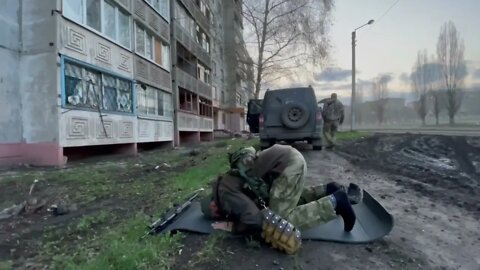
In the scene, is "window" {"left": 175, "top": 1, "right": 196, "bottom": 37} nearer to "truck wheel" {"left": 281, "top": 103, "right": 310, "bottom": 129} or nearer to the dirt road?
"truck wheel" {"left": 281, "top": 103, "right": 310, "bottom": 129}

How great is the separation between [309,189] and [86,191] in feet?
14.4

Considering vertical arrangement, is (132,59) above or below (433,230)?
above

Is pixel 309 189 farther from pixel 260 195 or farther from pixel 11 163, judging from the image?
pixel 11 163

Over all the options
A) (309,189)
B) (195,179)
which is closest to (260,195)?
(309,189)

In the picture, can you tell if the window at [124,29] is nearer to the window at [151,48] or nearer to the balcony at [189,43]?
the window at [151,48]

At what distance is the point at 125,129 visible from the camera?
13812 mm

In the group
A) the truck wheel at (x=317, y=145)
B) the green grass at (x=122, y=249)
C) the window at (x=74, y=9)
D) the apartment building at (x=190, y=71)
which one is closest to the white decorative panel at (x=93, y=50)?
the window at (x=74, y=9)

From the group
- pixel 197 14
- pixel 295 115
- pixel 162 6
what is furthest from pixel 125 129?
pixel 197 14

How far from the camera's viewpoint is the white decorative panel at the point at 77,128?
1038 centimetres

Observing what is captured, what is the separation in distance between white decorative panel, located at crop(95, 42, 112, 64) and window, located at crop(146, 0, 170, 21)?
572 cm

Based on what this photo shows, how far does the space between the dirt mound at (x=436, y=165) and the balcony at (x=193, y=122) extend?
11.7 metres

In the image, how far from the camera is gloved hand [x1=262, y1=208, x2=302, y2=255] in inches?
111

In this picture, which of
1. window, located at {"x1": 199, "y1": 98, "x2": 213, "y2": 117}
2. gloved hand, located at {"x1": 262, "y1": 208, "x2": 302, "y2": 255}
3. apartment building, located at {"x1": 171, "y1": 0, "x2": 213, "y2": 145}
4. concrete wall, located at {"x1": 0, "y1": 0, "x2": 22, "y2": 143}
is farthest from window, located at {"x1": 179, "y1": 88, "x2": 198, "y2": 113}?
gloved hand, located at {"x1": 262, "y1": 208, "x2": 302, "y2": 255}

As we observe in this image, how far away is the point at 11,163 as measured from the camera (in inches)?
384
